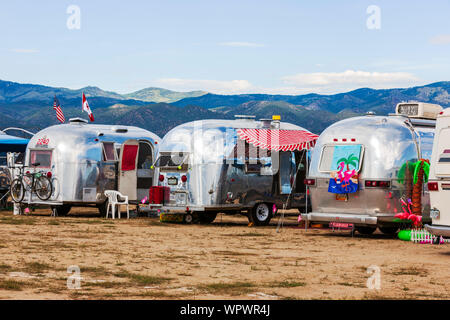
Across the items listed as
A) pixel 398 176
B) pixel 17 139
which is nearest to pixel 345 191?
pixel 398 176

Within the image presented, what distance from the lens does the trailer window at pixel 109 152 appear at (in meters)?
23.9

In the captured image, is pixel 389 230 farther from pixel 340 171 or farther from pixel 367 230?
pixel 340 171

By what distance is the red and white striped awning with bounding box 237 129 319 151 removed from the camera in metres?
20.9

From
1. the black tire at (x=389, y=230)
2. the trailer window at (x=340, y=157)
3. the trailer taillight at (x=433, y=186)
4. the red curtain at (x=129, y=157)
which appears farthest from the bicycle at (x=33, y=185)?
the trailer taillight at (x=433, y=186)

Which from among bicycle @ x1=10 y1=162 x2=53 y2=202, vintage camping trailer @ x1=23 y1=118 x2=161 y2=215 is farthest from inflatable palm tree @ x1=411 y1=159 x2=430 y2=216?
bicycle @ x1=10 y1=162 x2=53 y2=202

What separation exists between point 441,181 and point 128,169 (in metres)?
12.1

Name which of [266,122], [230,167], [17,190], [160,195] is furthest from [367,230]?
[17,190]

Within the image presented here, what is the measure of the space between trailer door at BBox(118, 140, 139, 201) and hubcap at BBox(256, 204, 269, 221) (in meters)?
4.50

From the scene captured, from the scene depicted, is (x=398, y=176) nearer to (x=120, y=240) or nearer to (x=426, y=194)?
(x=426, y=194)

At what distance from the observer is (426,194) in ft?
57.2

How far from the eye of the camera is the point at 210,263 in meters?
13.1

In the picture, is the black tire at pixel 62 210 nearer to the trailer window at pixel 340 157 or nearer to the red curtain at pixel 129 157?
the red curtain at pixel 129 157

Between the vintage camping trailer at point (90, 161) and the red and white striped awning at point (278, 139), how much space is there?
465 centimetres

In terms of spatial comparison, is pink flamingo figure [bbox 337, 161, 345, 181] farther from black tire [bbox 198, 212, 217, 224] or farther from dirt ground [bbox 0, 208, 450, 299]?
black tire [bbox 198, 212, 217, 224]
